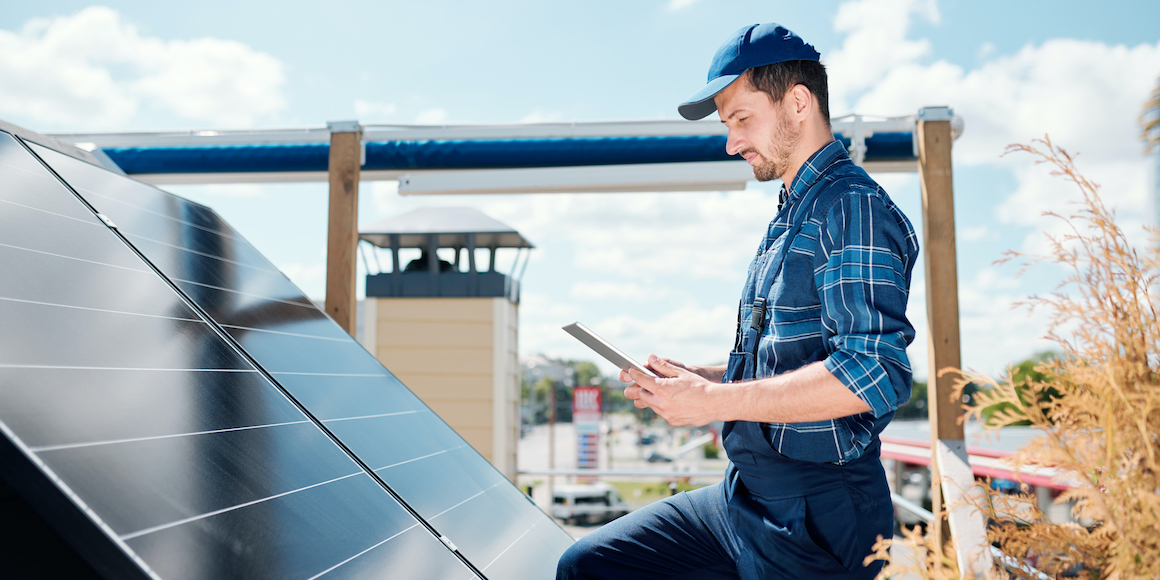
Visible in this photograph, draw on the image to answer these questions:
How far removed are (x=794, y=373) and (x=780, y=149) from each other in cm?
62

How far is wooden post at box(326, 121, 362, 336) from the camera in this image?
412cm

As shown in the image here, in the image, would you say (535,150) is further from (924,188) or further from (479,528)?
(479,528)

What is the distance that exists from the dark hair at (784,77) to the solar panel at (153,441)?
5.02ft

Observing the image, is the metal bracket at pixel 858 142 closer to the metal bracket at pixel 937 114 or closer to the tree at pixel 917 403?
the metal bracket at pixel 937 114

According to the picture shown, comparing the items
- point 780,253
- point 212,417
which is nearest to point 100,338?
point 212,417

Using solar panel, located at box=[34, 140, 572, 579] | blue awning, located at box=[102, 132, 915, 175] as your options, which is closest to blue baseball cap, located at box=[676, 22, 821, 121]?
solar panel, located at box=[34, 140, 572, 579]

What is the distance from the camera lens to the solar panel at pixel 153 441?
1253 mm

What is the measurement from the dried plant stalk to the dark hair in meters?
0.61

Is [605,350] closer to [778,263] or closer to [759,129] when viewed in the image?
[778,263]

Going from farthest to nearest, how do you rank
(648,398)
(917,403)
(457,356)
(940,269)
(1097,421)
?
(917,403)
(457,356)
(940,269)
(648,398)
(1097,421)

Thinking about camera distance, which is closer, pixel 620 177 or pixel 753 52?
pixel 753 52

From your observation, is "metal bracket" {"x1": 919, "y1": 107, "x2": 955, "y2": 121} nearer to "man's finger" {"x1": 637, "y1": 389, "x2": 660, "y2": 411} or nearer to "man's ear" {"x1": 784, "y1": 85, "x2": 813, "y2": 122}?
"man's ear" {"x1": 784, "y1": 85, "x2": 813, "y2": 122}

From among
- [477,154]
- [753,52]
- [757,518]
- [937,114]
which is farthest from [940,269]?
[477,154]

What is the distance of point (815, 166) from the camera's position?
1.85 m
